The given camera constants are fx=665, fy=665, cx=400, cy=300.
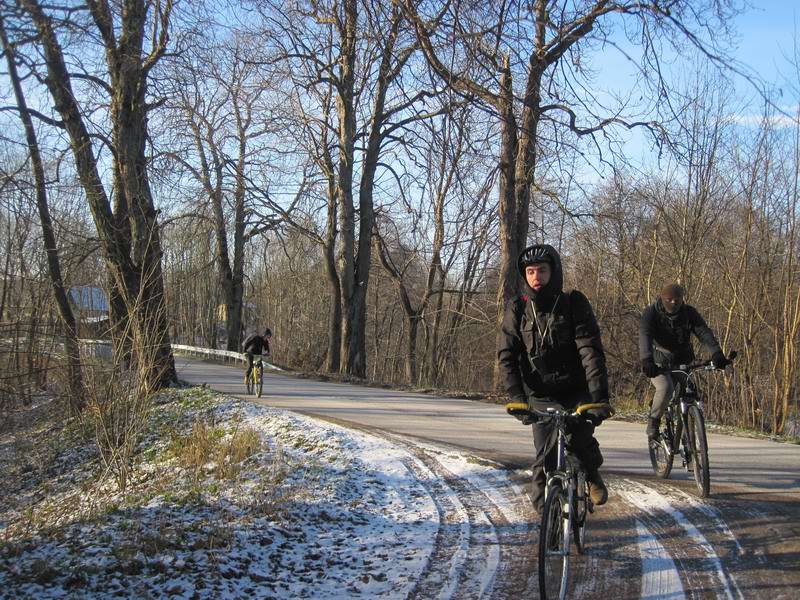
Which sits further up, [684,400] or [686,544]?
[684,400]

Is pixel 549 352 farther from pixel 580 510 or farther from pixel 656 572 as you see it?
pixel 656 572

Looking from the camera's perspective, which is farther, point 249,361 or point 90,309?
point 249,361

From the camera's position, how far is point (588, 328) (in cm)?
431

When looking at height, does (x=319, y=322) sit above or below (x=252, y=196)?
below

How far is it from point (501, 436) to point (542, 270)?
18.2 feet

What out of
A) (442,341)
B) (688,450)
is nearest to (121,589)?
(688,450)

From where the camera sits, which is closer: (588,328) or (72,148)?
(588,328)

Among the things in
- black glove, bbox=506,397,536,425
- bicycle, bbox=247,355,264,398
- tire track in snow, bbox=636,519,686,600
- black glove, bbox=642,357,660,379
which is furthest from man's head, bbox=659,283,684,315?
bicycle, bbox=247,355,264,398

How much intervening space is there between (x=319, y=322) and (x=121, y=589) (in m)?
50.7

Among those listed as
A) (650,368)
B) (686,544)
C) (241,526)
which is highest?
(650,368)

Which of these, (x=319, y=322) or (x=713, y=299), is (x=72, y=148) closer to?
(x=713, y=299)

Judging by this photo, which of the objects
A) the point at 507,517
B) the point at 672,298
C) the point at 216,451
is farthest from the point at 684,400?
the point at 216,451

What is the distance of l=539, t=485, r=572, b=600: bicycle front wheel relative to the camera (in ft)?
12.5

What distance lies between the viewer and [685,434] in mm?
6145
